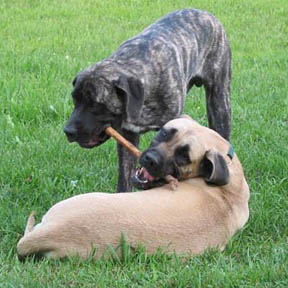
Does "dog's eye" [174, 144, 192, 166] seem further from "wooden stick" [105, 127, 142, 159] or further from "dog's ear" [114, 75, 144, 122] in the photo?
"dog's ear" [114, 75, 144, 122]

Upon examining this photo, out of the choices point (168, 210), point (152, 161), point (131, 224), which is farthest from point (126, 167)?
point (131, 224)

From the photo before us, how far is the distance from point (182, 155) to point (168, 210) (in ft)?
1.97

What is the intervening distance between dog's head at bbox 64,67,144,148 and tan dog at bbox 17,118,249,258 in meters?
0.45

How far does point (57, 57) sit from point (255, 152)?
12.3ft

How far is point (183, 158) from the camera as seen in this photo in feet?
16.6

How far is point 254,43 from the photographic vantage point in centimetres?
1089

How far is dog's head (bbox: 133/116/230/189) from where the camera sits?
498 cm

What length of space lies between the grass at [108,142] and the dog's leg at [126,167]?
0.16 metres

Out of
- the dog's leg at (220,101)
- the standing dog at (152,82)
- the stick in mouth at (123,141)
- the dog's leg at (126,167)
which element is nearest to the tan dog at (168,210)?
the stick in mouth at (123,141)

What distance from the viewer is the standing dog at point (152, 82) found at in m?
5.44

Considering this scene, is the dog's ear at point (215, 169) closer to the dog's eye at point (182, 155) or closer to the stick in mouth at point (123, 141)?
the dog's eye at point (182, 155)

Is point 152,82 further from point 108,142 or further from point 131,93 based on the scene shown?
point 108,142

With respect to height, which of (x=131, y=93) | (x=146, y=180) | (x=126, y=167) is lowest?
(x=126, y=167)

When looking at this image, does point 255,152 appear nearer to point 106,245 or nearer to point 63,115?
point 63,115
